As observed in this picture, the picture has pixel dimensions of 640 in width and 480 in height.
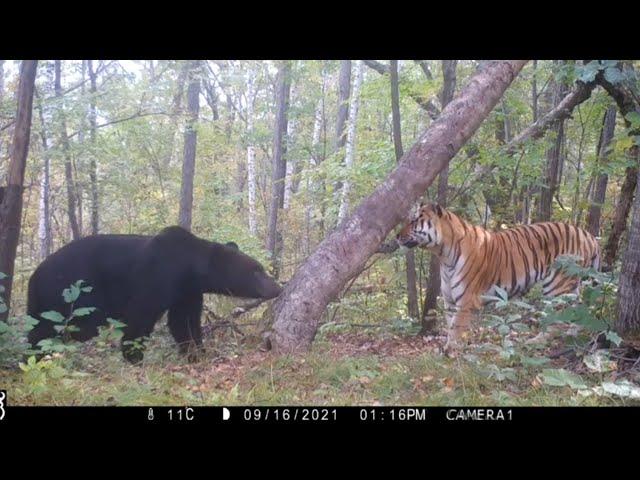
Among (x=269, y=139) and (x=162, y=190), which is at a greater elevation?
(x=269, y=139)

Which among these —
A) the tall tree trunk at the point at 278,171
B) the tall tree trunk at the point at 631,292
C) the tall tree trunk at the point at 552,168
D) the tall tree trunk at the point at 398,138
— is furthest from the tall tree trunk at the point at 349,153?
the tall tree trunk at the point at 631,292

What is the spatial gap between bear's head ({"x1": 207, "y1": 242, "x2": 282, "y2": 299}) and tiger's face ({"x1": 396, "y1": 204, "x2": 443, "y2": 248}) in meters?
1.65

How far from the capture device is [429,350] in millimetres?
5922

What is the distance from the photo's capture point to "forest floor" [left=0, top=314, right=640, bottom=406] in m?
3.87

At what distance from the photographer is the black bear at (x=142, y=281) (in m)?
6.07

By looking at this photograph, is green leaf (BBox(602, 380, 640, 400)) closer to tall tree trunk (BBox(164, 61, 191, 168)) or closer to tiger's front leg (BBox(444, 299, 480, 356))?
tiger's front leg (BBox(444, 299, 480, 356))

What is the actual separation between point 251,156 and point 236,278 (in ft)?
44.7

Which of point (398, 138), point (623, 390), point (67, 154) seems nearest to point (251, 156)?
point (67, 154)

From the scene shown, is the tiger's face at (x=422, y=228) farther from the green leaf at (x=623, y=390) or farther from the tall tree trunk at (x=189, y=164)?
the tall tree trunk at (x=189, y=164)

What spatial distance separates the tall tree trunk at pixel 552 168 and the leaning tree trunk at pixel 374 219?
207 cm
